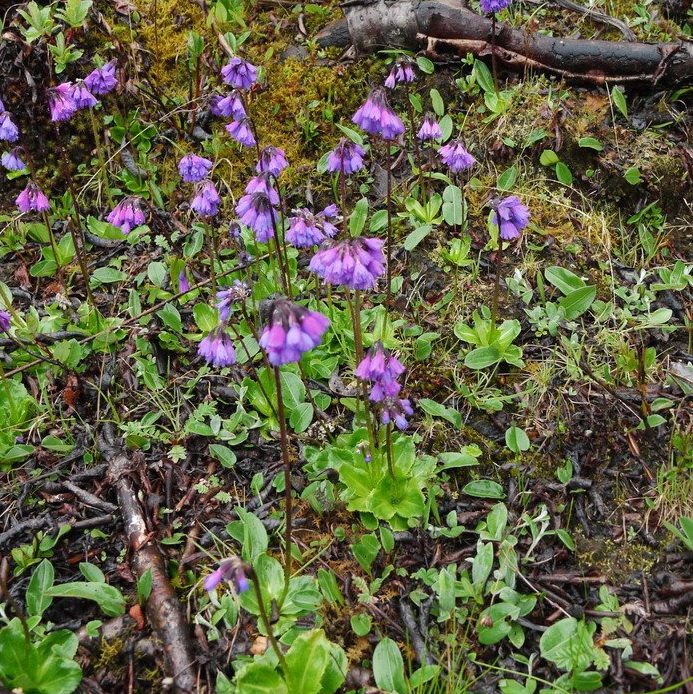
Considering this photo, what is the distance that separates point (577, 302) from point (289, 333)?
233cm

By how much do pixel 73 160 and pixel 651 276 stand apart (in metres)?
4.24

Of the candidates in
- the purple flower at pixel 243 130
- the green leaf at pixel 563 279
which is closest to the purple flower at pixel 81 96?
the purple flower at pixel 243 130

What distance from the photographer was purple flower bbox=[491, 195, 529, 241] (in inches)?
136

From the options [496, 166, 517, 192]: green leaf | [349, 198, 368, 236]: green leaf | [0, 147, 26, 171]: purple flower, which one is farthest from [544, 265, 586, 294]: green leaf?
[0, 147, 26, 171]: purple flower

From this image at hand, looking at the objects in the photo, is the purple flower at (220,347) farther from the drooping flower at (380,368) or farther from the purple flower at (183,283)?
the purple flower at (183,283)

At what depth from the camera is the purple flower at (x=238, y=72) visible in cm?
402

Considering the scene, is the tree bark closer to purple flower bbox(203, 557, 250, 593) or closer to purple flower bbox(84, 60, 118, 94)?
purple flower bbox(84, 60, 118, 94)

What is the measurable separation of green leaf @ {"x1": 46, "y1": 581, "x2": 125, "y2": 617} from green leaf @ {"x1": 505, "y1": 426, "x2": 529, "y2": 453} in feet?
6.61

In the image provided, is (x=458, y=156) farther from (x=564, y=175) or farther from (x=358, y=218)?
(x=564, y=175)

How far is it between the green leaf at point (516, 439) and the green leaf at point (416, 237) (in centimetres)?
145

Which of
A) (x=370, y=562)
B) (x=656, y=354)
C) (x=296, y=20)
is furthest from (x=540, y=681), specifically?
(x=296, y=20)

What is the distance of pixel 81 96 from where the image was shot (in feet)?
13.7

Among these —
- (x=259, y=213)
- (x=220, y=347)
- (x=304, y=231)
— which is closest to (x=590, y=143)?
(x=304, y=231)

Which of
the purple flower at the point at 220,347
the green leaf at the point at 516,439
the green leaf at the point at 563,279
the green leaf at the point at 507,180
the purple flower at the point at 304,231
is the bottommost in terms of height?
the green leaf at the point at 516,439
